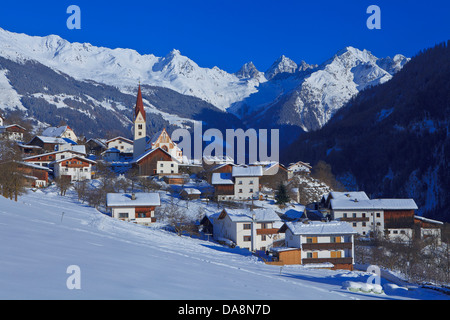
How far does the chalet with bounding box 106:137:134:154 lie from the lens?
90.5 m

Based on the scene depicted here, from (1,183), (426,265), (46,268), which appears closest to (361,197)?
(426,265)

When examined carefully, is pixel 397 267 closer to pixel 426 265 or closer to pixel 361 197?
pixel 426 265

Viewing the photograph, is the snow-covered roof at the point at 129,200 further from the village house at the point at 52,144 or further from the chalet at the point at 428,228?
the chalet at the point at 428,228

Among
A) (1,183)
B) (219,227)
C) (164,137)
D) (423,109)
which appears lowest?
(219,227)

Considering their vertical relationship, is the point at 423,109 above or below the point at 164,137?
above

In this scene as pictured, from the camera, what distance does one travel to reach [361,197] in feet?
206

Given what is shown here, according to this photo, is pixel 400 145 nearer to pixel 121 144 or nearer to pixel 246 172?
pixel 121 144

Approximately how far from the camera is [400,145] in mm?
152500

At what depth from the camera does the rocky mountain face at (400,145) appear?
134m

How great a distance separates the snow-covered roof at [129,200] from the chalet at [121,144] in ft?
141

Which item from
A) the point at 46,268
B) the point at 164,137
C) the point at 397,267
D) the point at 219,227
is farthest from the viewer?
the point at 164,137

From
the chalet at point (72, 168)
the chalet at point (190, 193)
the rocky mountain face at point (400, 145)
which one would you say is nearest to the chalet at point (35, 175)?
the chalet at point (72, 168)

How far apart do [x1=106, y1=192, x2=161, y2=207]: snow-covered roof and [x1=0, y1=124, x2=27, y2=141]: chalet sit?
4414cm

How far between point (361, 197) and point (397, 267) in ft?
59.6
